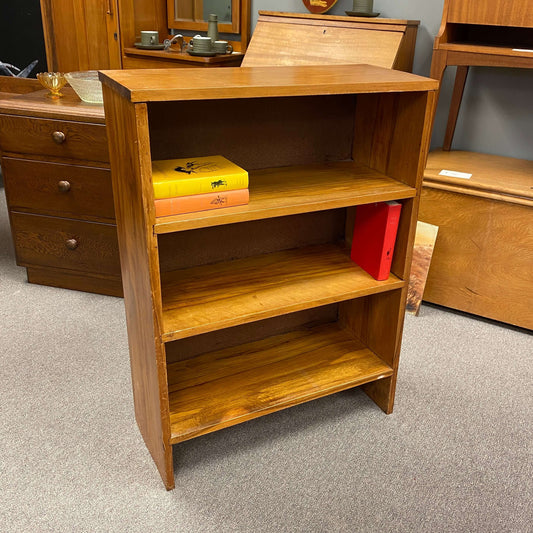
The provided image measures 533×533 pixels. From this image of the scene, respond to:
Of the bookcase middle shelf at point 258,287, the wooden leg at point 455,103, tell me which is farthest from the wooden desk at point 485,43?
the bookcase middle shelf at point 258,287

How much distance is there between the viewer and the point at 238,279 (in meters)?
1.77

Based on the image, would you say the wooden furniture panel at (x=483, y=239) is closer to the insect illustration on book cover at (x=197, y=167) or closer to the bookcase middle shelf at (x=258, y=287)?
the bookcase middle shelf at (x=258, y=287)

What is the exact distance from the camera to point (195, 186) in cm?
138

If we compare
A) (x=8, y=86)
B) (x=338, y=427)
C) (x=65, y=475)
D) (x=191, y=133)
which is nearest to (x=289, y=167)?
(x=191, y=133)

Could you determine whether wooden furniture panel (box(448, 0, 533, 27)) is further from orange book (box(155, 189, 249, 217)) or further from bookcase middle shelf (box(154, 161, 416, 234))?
orange book (box(155, 189, 249, 217))

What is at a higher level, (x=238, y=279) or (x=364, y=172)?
(x=364, y=172)

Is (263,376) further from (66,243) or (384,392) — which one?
(66,243)

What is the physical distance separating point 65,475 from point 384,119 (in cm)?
147

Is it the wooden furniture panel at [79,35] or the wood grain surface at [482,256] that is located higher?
the wooden furniture panel at [79,35]

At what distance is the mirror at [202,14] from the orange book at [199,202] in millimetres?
2595

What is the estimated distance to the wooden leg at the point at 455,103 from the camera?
2748mm

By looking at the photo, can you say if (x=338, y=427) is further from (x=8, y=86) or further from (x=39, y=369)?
(x=8, y=86)

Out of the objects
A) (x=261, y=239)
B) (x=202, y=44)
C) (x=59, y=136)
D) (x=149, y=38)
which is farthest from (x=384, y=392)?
(x=149, y=38)

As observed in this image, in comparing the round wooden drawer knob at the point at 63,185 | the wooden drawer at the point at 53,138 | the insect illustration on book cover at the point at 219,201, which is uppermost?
the insect illustration on book cover at the point at 219,201
